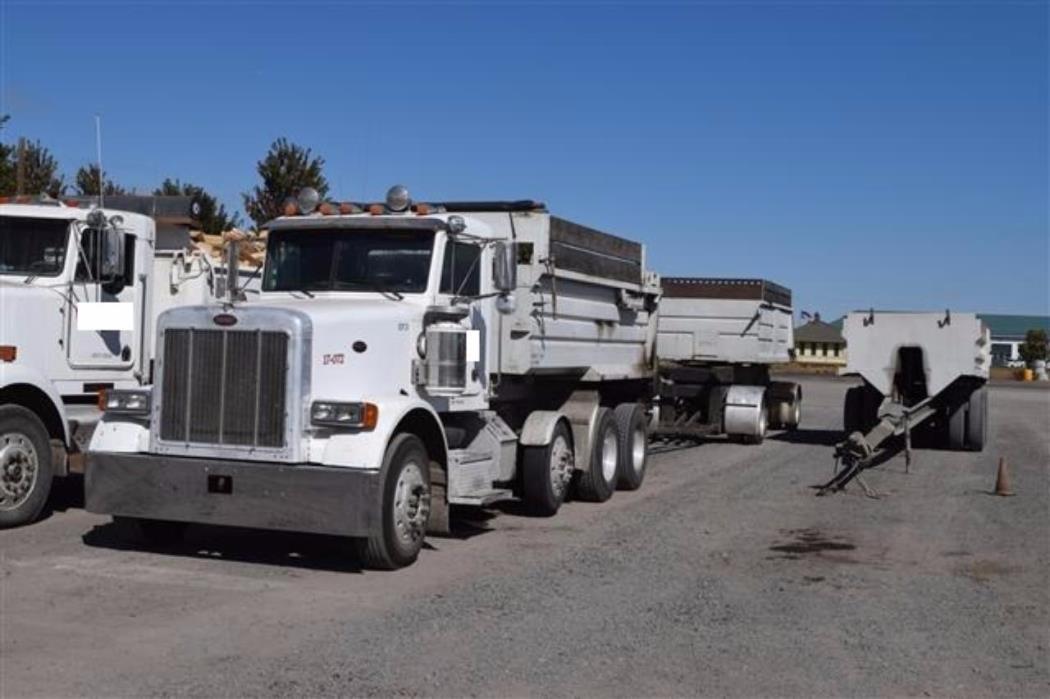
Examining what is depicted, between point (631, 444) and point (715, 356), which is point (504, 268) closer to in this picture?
point (631, 444)

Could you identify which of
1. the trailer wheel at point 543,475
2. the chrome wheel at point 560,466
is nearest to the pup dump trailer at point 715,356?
the chrome wheel at point 560,466

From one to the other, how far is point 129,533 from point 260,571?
180 centimetres

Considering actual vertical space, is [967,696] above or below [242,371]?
below

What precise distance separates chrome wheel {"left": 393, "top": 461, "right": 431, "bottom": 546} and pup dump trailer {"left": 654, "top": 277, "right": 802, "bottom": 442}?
11.6 meters

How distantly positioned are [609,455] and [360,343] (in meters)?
5.33

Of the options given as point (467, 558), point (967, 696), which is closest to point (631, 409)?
point (467, 558)

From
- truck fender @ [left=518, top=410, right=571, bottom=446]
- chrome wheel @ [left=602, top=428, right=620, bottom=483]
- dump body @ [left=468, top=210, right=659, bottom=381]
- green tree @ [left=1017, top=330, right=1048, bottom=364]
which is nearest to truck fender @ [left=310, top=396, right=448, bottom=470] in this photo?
dump body @ [left=468, top=210, right=659, bottom=381]

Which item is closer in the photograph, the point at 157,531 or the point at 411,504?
the point at 411,504

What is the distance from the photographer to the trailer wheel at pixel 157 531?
9.37m

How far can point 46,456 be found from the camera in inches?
400

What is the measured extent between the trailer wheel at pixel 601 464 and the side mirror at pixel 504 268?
3119 millimetres

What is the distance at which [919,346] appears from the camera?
19.6 meters

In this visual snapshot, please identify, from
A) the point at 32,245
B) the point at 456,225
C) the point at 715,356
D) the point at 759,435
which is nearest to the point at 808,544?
the point at 456,225

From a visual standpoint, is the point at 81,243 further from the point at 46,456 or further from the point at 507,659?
the point at 507,659
